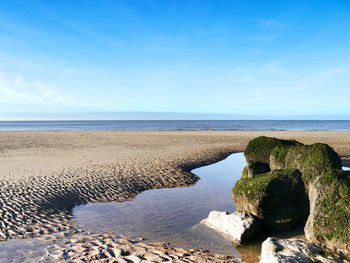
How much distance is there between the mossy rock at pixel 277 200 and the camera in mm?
8195

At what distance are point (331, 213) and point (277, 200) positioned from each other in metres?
1.78

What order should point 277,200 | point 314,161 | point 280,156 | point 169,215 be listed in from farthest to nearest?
point 280,156
point 169,215
point 314,161
point 277,200

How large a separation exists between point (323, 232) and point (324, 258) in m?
1.01

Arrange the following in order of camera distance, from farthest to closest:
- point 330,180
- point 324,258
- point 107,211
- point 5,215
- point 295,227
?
point 107,211 → point 5,215 → point 295,227 → point 330,180 → point 324,258

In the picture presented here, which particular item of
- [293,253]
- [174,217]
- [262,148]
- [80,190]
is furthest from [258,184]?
[80,190]

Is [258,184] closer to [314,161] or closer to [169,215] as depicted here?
[314,161]

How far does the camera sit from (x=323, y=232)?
261 inches

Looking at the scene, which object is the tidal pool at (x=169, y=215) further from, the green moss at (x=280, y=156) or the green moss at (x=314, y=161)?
the green moss at (x=314, y=161)

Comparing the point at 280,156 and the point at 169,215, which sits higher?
the point at 280,156

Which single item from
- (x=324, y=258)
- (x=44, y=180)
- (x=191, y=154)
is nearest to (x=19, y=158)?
(x=44, y=180)

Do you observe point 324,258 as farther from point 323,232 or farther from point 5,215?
point 5,215

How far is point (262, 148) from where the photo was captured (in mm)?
14844

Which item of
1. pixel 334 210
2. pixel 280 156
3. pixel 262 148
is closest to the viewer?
pixel 334 210

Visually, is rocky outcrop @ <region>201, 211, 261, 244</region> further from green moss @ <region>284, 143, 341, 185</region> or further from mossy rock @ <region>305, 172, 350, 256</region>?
green moss @ <region>284, 143, 341, 185</region>
